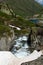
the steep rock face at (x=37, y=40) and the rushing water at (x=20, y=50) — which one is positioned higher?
the steep rock face at (x=37, y=40)

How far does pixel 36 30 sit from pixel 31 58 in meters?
26.9

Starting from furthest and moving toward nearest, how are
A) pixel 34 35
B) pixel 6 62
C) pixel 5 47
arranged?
pixel 34 35
pixel 5 47
pixel 6 62

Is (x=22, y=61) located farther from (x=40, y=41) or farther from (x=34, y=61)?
(x=40, y=41)

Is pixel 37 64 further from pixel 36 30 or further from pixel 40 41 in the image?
pixel 36 30

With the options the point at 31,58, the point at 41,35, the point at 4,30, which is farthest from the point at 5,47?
the point at 31,58

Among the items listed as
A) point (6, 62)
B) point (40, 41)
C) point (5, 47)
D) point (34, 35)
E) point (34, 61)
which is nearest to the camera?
point (6, 62)

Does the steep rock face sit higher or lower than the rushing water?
higher

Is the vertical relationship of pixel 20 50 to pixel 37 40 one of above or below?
below

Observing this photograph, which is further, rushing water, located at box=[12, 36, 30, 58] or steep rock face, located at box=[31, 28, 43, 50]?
steep rock face, located at box=[31, 28, 43, 50]

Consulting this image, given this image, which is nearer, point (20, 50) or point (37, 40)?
point (37, 40)

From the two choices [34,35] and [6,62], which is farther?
[34,35]

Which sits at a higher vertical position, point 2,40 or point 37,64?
point 37,64

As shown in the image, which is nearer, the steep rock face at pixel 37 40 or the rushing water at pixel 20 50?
the rushing water at pixel 20 50

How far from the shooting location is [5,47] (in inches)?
1390
